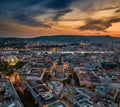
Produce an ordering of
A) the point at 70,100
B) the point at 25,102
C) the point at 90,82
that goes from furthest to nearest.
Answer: the point at 90,82 < the point at 25,102 < the point at 70,100

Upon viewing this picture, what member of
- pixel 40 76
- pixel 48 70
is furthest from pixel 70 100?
pixel 48 70

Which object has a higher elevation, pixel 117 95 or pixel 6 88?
pixel 6 88

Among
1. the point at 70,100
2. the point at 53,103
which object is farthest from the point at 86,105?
the point at 53,103

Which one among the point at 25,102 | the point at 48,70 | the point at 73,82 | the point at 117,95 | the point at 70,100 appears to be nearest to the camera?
the point at 70,100

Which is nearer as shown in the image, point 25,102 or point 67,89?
point 25,102

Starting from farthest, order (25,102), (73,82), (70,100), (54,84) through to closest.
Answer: (73,82) → (54,84) → (25,102) → (70,100)

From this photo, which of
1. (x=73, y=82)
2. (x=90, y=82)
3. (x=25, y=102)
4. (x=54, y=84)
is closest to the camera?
(x=25, y=102)

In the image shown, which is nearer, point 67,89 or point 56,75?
point 67,89

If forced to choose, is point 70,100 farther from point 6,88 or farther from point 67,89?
point 6,88

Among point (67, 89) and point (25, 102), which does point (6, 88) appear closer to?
point (25, 102)
